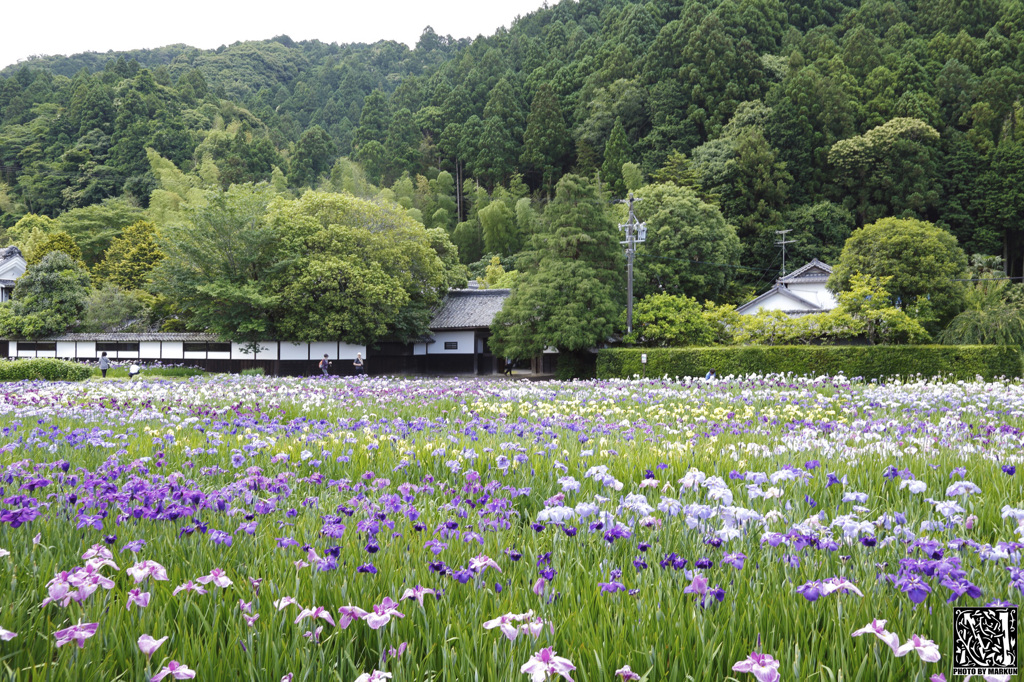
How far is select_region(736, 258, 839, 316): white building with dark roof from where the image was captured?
34.5m

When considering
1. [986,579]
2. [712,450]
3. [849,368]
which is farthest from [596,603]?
[849,368]

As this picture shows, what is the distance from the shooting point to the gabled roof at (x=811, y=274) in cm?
3788

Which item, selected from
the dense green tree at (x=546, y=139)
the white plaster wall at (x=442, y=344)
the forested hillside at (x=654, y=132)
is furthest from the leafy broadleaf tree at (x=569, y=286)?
the dense green tree at (x=546, y=139)

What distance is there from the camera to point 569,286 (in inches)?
945

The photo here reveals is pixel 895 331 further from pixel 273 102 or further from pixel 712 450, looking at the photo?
pixel 273 102

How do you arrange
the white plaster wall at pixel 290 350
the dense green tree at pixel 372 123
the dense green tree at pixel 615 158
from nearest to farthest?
the white plaster wall at pixel 290 350 → the dense green tree at pixel 615 158 → the dense green tree at pixel 372 123

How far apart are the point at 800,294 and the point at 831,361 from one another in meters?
22.0

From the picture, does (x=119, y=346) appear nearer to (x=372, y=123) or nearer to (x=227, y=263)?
(x=227, y=263)

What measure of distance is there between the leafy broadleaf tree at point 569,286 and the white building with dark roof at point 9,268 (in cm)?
3836

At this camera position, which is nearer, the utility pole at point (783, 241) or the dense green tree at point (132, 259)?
the dense green tree at point (132, 259)

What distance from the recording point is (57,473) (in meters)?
3.97

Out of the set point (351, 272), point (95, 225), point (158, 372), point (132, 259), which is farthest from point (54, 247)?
point (351, 272)

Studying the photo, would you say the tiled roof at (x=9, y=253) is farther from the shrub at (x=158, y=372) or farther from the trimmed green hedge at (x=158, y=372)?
the shrub at (x=158, y=372)

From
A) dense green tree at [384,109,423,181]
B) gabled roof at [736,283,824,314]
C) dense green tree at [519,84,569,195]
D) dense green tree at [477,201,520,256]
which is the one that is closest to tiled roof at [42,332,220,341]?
dense green tree at [477,201,520,256]
